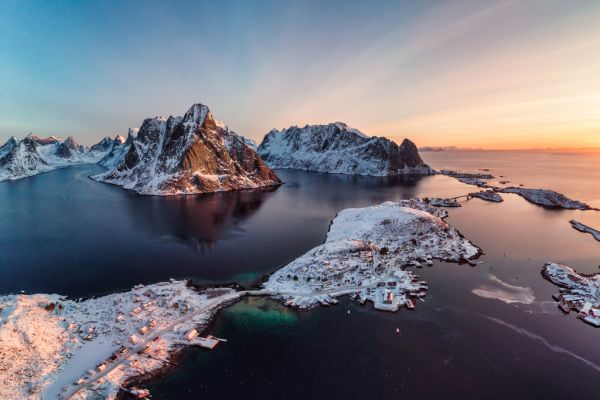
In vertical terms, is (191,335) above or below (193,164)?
below

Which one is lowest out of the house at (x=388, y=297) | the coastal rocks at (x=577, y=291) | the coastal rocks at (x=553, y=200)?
the coastal rocks at (x=577, y=291)

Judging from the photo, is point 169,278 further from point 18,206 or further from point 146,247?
point 18,206

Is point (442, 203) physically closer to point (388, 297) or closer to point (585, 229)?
point (585, 229)

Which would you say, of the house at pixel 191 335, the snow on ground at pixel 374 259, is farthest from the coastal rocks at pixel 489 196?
the house at pixel 191 335

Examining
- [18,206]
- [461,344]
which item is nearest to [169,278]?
[461,344]

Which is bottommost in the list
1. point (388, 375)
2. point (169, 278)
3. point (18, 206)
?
point (388, 375)

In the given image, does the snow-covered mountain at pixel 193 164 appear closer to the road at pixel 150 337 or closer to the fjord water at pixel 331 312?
the fjord water at pixel 331 312

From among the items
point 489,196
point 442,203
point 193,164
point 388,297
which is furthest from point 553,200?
point 193,164
